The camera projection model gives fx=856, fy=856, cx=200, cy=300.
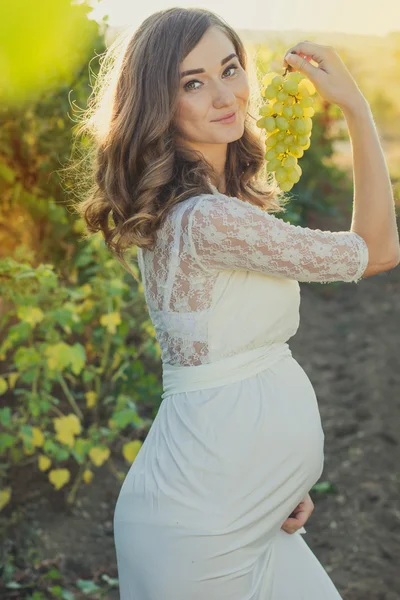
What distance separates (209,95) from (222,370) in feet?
1.95

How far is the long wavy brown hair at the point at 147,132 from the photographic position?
182cm

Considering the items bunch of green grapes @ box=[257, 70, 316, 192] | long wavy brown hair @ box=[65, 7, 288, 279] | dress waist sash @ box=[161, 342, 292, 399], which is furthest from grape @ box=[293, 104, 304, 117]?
dress waist sash @ box=[161, 342, 292, 399]

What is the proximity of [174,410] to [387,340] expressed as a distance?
453cm

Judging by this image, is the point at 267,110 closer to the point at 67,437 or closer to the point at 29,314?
the point at 29,314

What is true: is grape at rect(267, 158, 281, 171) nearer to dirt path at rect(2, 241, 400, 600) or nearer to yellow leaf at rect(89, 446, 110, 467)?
yellow leaf at rect(89, 446, 110, 467)

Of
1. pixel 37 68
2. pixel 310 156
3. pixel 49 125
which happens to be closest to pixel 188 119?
pixel 37 68

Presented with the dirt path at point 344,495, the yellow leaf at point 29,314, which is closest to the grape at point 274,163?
the yellow leaf at point 29,314

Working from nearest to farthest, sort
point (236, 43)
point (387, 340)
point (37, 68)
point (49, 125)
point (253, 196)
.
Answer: point (37, 68), point (236, 43), point (253, 196), point (49, 125), point (387, 340)

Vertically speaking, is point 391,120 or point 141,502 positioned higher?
point 141,502

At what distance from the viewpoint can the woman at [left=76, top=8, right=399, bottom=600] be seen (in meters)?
1.73

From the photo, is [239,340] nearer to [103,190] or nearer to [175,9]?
[103,190]

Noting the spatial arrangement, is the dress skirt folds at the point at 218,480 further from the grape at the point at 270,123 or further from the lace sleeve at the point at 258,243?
the grape at the point at 270,123

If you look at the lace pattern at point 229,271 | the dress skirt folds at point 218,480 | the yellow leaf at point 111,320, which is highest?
the lace pattern at point 229,271

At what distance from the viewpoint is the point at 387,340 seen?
6.16m
